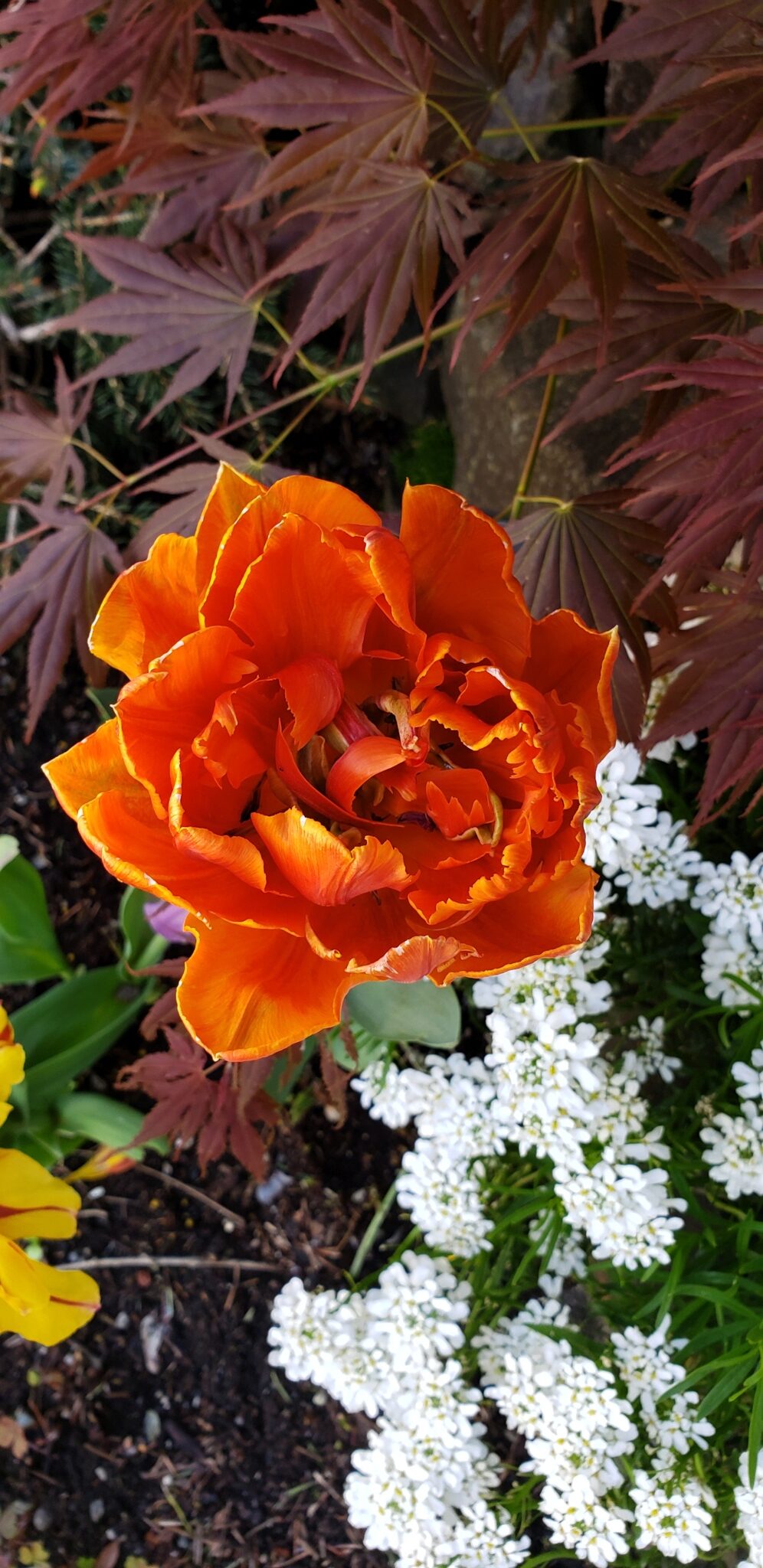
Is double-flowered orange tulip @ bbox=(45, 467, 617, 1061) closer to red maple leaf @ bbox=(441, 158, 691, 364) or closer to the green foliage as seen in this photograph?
red maple leaf @ bbox=(441, 158, 691, 364)

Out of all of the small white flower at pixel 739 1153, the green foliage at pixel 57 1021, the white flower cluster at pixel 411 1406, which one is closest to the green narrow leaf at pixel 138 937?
the green foliage at pixel 57 1021

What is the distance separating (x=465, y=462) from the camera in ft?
5.15

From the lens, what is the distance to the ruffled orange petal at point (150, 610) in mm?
600

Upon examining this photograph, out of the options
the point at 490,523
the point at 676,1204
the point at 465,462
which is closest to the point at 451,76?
the point at 490,523

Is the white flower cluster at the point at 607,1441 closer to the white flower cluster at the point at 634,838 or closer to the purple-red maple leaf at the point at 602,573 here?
the white flower cluster at the point at 634,838

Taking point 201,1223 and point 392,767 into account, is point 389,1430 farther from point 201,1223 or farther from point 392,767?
point 392,767

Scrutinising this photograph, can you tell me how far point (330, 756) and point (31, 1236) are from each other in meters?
0.60

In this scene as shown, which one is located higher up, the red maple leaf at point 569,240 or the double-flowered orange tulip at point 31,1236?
the red maple leaf at point 569,240

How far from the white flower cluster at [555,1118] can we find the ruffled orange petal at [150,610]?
47cm

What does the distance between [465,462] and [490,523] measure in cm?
103

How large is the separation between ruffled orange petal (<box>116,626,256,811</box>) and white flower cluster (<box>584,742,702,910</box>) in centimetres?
37

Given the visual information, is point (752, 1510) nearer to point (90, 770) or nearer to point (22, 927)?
point (90, 770)

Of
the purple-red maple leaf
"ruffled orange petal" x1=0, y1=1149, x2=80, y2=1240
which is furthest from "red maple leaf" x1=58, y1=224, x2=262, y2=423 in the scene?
"ruffled orange petal" x1=0, y1=1149, x2=80, y2=1240

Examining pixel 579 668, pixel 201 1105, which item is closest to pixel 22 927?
pixel 201 1105
